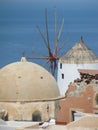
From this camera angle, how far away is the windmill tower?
36.3 metres

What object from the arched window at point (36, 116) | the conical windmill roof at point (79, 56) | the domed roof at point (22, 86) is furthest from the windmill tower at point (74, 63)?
the domed roof at point (22, 86)

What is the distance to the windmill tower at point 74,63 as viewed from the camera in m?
36.3

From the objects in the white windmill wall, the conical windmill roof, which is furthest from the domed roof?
the conical windmill roof

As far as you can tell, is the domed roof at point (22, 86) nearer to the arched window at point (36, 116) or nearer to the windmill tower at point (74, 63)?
the arched window at point (36, 116)

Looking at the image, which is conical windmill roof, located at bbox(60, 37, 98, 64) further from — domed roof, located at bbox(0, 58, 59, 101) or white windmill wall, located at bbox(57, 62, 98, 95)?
domed roof, located at bbox(0, 58, 59, 101)

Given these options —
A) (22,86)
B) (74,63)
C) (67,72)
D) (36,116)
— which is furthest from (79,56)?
(22,86)

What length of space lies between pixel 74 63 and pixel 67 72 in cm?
69

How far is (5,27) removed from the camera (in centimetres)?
12825

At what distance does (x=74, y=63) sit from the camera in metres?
36.3

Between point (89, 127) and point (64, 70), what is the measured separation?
1764cm

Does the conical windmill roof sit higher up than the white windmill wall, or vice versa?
the conical windmill roof

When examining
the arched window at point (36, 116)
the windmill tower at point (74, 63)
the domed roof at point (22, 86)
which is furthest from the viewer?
the windmill tower at point (74, 63)

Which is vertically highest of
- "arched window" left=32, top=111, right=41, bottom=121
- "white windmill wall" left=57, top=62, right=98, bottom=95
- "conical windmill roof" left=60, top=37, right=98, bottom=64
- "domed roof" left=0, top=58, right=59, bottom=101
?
"conical windmill roof" left=60, top=37, right=98, bottom=64

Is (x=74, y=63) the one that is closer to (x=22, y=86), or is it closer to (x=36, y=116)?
(x=36, y=116)
